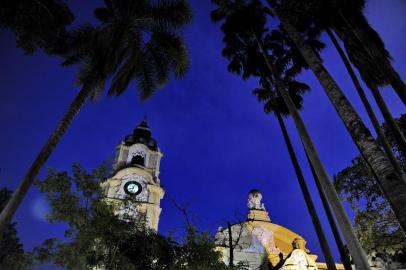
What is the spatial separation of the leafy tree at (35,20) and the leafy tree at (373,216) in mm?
17038

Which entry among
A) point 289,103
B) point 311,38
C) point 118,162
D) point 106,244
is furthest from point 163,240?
point 118,162

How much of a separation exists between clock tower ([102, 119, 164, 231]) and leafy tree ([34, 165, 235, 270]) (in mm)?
26785

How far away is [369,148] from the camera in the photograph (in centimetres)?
776

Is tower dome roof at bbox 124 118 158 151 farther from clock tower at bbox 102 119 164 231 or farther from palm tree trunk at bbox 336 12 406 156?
palm tree trunk at bbox 336 12 406 156

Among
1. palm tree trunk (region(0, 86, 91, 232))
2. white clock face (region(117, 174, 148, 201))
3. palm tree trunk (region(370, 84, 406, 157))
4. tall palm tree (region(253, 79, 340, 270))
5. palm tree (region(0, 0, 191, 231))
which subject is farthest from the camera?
white clock face (region(117, 174, 148, 201))

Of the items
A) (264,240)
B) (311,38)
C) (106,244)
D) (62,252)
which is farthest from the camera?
(264,240)

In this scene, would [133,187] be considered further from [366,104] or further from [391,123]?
[391,123]

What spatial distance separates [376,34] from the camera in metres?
13.6

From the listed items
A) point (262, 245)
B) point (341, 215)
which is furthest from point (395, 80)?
point (262, 245)

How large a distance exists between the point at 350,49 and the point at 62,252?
1636cm

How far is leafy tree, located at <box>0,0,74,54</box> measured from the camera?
14.1 meters

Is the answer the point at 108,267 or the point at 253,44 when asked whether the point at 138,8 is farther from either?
the point at 108,267

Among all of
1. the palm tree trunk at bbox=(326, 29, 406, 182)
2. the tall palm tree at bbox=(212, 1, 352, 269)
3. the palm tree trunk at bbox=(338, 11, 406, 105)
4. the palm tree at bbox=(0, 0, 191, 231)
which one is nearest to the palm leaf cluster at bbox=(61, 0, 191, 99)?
the palm tree at bbox=(0, 0, 191, 231)

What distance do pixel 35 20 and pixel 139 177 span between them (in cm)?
3818
